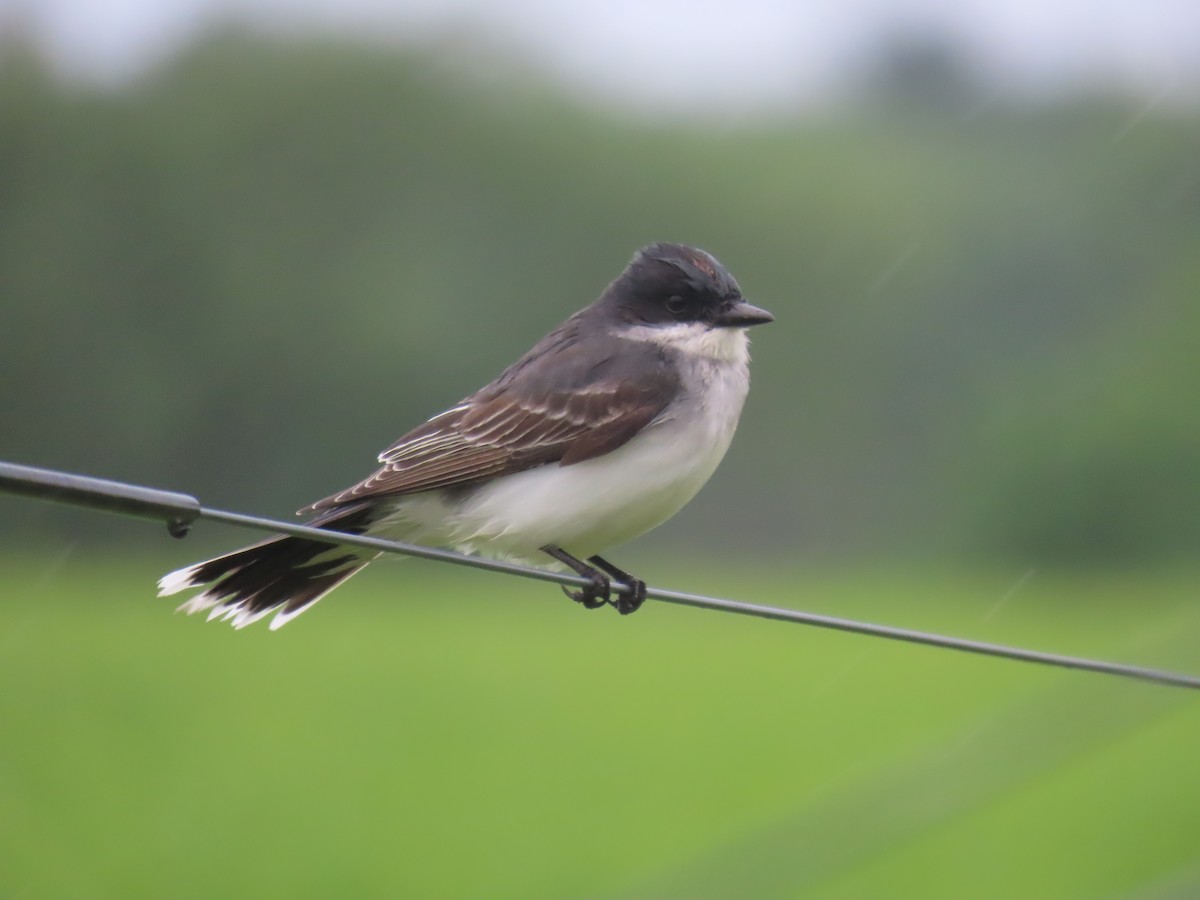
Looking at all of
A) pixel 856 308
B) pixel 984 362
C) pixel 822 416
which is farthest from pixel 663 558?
pixel 984 362

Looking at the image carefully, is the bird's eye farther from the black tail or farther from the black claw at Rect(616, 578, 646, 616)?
the black tail

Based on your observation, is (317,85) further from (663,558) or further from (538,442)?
(538,442)

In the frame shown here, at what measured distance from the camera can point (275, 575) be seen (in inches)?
216

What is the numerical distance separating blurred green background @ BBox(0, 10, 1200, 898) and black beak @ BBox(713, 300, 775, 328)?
56.6 ft

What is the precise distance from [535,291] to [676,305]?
38602 mm

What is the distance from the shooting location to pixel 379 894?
23.7 metres

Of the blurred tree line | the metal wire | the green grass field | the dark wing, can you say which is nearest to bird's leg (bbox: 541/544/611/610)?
the dark wing

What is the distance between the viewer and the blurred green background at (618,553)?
29641 millimetres

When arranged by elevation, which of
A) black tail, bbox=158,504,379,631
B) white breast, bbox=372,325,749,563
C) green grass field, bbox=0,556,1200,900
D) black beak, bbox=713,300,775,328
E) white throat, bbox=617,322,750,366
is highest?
black beak, bbox=713,300,775,328

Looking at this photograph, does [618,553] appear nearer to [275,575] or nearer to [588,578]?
[275,575]

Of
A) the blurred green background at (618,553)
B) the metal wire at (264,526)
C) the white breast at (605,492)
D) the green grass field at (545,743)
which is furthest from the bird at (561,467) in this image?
the blurred green background at (618,553)

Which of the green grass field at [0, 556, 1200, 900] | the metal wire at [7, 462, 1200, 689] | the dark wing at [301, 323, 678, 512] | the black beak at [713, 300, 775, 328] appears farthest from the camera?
the green grass field at [0, 556, 1200, 900]

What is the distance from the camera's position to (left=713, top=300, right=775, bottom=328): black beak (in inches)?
221

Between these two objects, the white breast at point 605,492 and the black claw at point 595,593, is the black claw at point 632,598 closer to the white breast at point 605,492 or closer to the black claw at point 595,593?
the black claw at point 595,593
